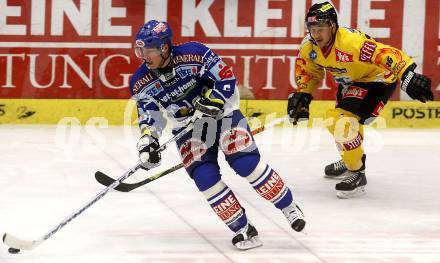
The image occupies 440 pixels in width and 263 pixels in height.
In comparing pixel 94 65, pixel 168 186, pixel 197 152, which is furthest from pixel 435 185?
pixel 94 65

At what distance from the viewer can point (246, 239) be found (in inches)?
178

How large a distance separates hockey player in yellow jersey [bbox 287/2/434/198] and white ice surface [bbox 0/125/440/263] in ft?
1.05

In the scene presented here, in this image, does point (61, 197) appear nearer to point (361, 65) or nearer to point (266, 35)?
point (361, 65)

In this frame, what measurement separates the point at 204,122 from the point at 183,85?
215 mm

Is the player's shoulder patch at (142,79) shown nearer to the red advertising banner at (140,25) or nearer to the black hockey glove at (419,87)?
the black hockey glove at (419,87)

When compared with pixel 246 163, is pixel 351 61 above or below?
above

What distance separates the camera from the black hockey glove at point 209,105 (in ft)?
14.9

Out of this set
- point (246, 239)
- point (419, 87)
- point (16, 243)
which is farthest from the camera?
point (419, 87)

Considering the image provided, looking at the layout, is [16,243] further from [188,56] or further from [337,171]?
[337,171]

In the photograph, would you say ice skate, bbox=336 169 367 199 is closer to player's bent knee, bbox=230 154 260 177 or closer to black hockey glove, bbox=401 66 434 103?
black hockey glove, bbox=401 66 434 103

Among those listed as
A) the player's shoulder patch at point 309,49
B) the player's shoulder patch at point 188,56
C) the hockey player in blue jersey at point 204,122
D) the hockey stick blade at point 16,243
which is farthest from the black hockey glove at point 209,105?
the player's shoulder patch at point 309,49

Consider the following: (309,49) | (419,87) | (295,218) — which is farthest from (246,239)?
(309,49)

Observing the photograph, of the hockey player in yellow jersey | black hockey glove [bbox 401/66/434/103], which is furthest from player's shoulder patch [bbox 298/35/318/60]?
black hockey glove [bbox 401/66/434/103]

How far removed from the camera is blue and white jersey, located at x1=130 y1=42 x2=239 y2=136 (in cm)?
466
